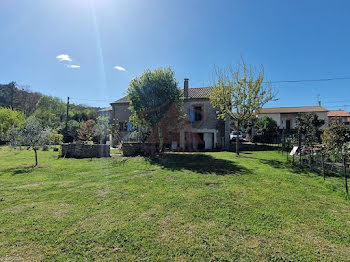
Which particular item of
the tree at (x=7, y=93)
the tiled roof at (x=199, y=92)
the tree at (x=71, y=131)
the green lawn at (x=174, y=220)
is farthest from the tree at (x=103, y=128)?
the tree at (x=7, y=93)

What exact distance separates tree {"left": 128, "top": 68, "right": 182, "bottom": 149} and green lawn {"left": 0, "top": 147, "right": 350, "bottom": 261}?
7.70 m

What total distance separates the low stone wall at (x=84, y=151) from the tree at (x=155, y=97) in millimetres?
3441

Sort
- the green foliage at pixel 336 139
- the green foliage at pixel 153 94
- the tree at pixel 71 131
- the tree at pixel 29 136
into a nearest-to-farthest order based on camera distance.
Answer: the green foliage at pixel 336 139 < the tree at pixel 29 136 < the green foliage at pixel 153 94 < the tree at pixel 71 131

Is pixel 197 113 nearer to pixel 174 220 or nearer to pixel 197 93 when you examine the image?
pixel 197 93

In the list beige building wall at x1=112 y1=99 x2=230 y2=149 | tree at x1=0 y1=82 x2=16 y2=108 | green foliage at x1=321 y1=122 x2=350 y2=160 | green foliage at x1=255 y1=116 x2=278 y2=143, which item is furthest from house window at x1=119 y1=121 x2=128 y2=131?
tree at x1=0 y1=82 x2=16 y2=108

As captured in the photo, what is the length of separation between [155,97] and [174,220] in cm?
1053

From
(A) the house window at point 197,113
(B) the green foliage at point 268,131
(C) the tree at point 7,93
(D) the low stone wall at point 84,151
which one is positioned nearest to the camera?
(D) the low stone wall at point 84,151

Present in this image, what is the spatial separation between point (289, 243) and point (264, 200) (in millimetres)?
1820

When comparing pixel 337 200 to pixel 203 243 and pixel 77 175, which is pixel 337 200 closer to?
pixel 203 243

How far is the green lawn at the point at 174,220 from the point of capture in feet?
8.81

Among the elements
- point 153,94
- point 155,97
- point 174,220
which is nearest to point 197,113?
point 155,97

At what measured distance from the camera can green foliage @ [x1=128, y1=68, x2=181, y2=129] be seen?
516 inches

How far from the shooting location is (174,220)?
361 cm

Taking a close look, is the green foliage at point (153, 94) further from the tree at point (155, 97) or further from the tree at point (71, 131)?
the tree at point (71, 131)
